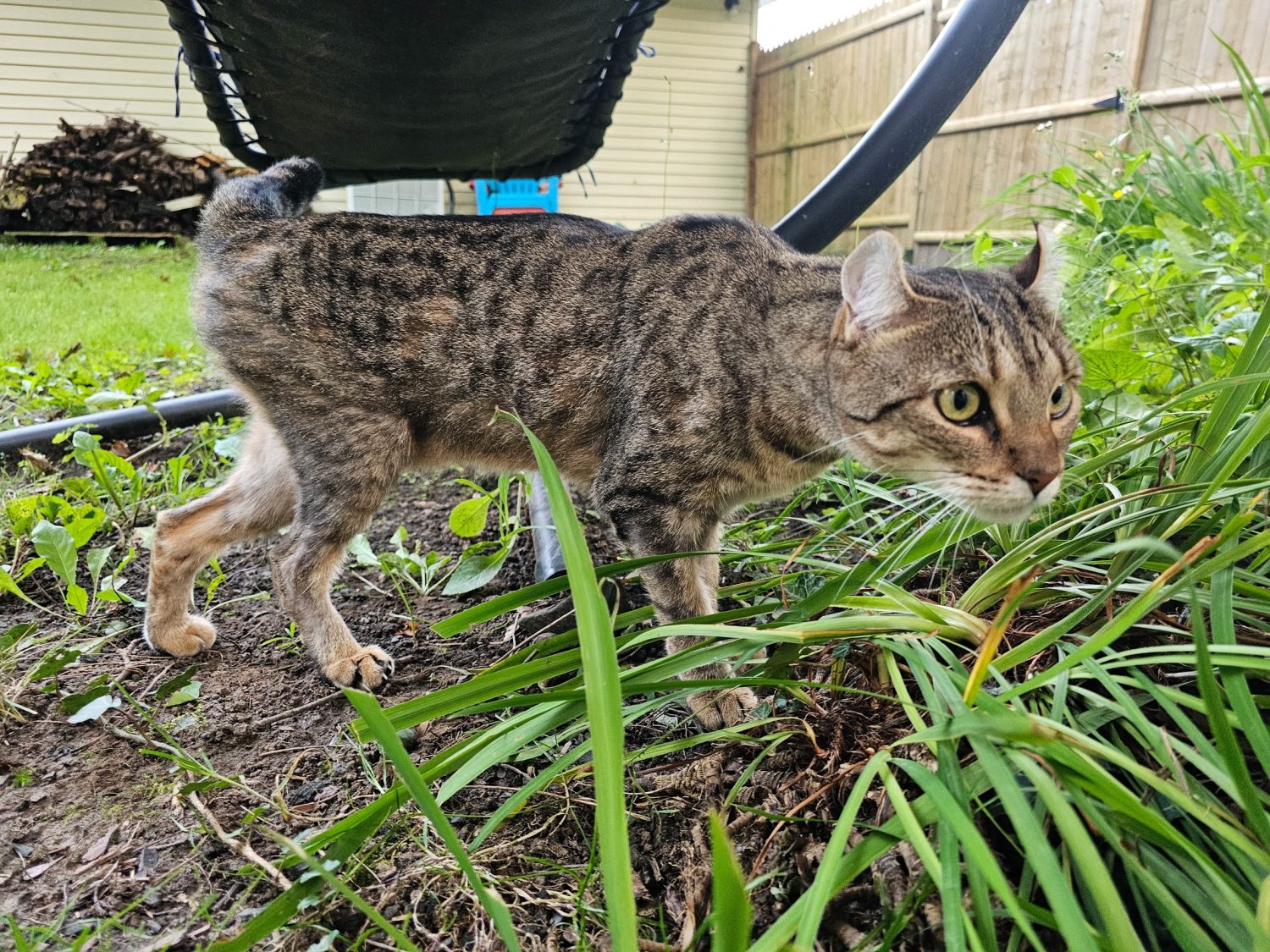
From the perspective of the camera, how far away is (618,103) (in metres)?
6.03

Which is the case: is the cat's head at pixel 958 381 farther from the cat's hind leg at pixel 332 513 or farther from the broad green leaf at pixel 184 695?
the broad green leaf at pixel 184 695

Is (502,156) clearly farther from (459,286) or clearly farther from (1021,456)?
(1021,456)

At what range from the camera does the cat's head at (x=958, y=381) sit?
1508 millimetres

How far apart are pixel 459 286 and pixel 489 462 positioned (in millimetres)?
456

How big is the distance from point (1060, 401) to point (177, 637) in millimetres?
2061

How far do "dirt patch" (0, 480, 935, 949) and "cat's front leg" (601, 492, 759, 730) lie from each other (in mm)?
152

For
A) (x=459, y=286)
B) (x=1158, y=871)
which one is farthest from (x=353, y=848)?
(x=459, y=286)

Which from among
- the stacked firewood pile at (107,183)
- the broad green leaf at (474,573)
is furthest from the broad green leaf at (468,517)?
the stacked firewood pile at (107,183)

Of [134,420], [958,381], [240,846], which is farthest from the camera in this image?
[134,420]

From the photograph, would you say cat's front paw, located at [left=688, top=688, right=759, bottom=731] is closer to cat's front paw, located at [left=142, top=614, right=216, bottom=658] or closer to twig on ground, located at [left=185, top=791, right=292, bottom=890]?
twig on ground, located at [left=185, top=791, right=292, bottom=890]

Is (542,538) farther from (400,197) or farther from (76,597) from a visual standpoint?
(400,197)

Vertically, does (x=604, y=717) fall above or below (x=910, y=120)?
below

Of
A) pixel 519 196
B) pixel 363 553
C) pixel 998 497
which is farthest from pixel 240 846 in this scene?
pixel 519 196

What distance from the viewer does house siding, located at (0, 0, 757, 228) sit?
504 centimetres
